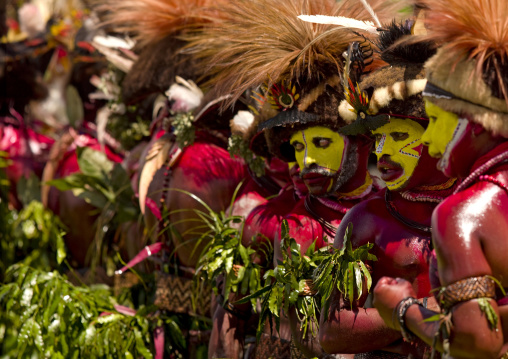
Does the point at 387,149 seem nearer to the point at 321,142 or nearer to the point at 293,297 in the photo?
the point at 321,142

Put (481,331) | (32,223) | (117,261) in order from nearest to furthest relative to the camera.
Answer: (481,331) < (117,261) < (32,223)

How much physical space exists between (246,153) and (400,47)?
47.7 inches

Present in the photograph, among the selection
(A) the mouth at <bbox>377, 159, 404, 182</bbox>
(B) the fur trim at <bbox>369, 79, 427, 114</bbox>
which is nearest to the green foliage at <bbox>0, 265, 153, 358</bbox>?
(A) the mouth at <bbox>377, 159, 404, 182</bbox>

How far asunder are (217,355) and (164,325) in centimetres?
76

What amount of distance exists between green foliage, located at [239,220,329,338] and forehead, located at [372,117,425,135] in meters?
0.50

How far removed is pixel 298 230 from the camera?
3002mm

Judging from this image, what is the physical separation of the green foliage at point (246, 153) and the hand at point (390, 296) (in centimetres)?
154

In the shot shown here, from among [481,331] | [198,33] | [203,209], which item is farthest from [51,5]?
[481,331]

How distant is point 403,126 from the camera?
2.59m

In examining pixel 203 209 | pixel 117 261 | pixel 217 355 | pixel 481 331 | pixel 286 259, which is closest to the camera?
pixel 481 331

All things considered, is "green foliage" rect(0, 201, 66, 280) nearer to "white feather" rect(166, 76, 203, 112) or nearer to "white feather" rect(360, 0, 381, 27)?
"white feather" rect(166, 76, 203, 112)

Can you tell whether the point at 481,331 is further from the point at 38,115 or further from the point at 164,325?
the point at 38,115

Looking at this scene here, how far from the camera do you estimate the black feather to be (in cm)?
251

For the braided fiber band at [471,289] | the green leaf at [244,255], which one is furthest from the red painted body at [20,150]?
the braided fiber band at [471,289]
